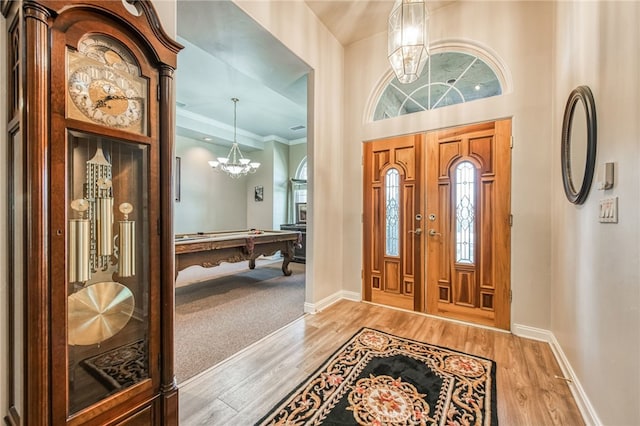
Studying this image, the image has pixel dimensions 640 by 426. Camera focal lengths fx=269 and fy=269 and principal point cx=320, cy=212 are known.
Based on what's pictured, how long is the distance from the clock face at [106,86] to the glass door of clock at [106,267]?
10 centimetres

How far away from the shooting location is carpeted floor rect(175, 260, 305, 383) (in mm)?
2271

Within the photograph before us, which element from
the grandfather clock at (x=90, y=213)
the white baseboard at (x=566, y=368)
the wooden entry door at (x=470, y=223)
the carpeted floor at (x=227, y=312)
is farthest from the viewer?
the wooden entry door at (x=470, y=223)

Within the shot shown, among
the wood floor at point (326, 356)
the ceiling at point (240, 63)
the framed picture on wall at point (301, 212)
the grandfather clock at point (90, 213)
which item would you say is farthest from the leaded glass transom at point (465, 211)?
the framed picture on wall at point (301, 212)

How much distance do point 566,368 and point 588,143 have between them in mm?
1608

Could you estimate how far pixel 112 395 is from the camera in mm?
1195

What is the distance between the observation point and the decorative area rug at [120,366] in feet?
3.97

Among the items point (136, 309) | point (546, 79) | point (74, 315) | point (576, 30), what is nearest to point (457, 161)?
point (546, 79)

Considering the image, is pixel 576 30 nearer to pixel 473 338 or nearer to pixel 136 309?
pixel 473 338

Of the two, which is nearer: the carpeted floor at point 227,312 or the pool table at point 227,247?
the carpeted floor at point 227,312

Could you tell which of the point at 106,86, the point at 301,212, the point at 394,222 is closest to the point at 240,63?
the point at 106,86

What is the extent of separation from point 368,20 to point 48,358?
390cm

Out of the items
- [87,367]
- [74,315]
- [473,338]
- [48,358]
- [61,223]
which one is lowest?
[473,338]

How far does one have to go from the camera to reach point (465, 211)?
2914mm

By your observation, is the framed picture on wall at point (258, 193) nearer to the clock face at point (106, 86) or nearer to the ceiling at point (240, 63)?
the ceiling at point (240, 63)
